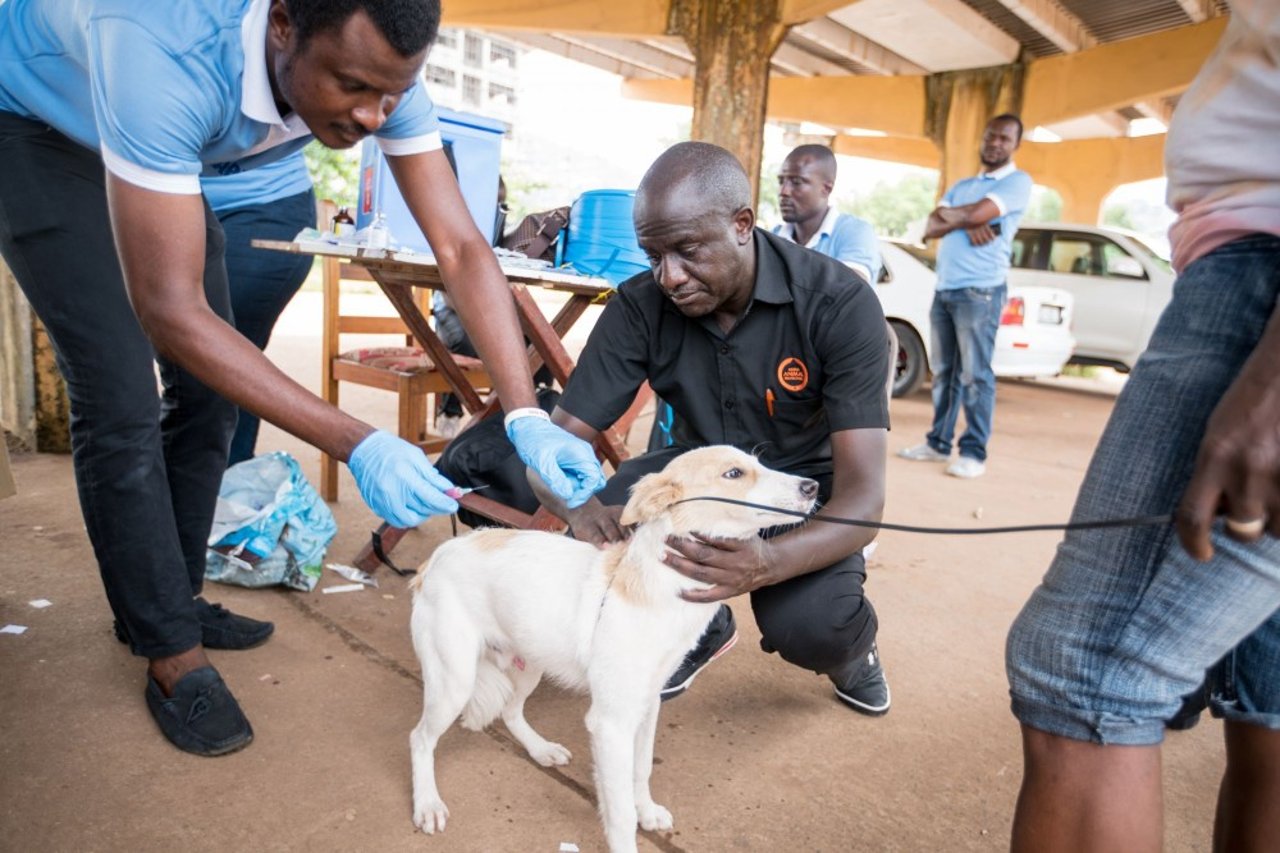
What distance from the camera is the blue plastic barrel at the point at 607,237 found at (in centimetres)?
350

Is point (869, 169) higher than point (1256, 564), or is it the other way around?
point (869, 169)

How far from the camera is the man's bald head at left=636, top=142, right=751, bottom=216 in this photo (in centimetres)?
212

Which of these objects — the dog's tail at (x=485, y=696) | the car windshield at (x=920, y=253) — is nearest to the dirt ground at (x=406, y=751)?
the dog's tail at (x=485, y=696)

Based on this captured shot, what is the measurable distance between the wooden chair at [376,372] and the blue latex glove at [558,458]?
1.98 meters

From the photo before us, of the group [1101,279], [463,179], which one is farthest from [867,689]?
[1101,279]

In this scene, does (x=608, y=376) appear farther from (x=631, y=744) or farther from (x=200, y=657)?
(x=200, y=657)

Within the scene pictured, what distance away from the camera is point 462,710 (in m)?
2.17

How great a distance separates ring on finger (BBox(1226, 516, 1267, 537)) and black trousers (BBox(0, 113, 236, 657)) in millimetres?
2279

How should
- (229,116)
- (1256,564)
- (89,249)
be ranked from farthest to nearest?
(89,249), (229,116), (1256,564)

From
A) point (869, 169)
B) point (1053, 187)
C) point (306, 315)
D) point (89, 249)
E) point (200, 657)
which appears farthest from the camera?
point (869, 169)

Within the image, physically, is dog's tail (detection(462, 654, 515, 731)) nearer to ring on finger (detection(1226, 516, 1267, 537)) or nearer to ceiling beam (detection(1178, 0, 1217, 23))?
ring on finger (detection(1226, 516, 1267, 537))

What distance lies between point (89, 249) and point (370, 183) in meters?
1.73

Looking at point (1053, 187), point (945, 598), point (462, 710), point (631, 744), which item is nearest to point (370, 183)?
point (462, 710)

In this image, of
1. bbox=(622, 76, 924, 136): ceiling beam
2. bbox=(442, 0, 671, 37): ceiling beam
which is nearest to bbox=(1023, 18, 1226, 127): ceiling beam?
bbox=(622, 76, 924, 136): ceiling beam
